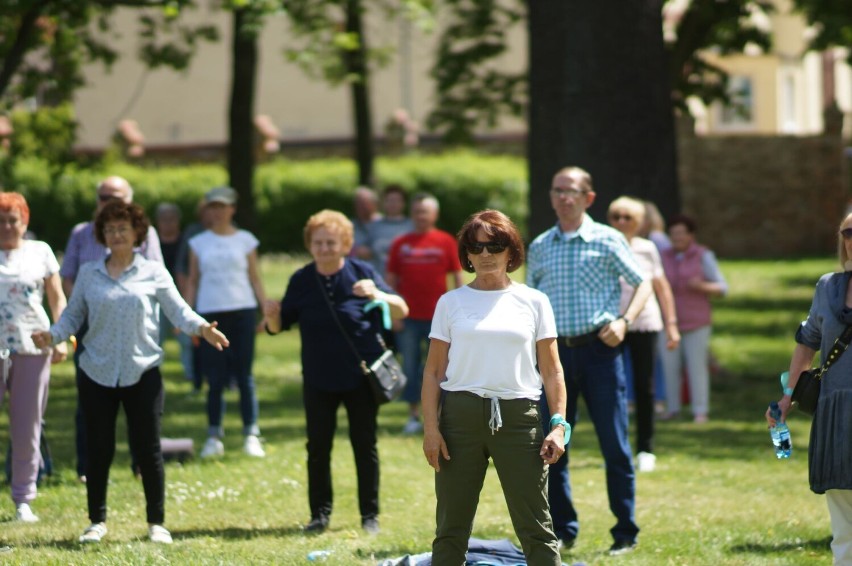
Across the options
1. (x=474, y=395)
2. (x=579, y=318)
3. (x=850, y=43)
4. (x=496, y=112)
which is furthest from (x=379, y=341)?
(x=496, y=112)

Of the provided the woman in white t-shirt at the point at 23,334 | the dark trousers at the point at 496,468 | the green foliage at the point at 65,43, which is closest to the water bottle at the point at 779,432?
the dark trousers at the point at 496,468

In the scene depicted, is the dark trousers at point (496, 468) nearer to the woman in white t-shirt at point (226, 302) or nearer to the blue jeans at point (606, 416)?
the blue jeans at point (606, 416)

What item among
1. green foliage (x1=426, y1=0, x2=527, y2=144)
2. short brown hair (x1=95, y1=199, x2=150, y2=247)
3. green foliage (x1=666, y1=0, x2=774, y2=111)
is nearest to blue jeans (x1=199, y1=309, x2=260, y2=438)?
short brown hair (x1=95, y1=199, x2=150, y2=247)

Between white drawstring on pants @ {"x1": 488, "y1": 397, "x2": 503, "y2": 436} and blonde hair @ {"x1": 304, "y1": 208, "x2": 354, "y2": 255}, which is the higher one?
blonde hair @ {"x1": 304, "y1": 208, "x2": 354, "y2": 255}

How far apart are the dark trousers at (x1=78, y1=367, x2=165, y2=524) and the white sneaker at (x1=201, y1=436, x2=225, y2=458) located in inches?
122

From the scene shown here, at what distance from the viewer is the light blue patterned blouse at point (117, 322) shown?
26.5ft

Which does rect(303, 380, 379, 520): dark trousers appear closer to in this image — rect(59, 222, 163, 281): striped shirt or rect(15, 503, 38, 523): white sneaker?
rect(15, 503, 38, 523): white sneaker

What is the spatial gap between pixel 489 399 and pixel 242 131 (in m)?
16.2

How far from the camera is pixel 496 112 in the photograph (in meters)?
28.1

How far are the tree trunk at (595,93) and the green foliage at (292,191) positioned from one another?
26480 millimetres

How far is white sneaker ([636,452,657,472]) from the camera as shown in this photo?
1120 centimetres

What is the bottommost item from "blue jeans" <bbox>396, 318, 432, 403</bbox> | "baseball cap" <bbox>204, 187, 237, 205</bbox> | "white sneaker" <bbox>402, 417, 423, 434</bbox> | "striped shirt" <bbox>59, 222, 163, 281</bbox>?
"white sneaker" <bbox>402, 417, 423, 434</bbox>

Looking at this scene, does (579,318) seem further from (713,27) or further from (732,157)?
(732,157)

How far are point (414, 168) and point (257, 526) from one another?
34204mm
